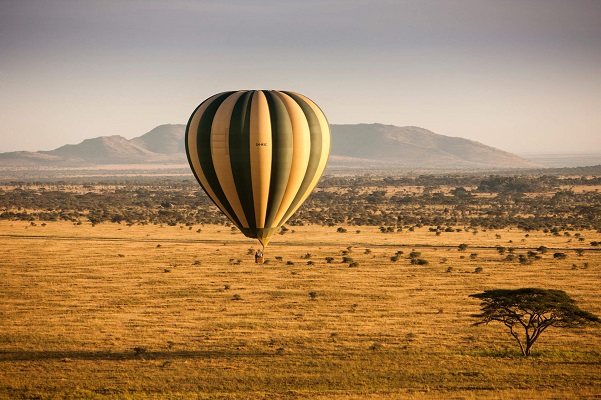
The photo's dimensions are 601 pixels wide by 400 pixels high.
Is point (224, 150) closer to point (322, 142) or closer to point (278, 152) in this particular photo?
point (278, 152)

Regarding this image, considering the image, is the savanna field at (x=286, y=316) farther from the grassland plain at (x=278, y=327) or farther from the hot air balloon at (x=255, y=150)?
the hot air balloon at (x=255, y=150)

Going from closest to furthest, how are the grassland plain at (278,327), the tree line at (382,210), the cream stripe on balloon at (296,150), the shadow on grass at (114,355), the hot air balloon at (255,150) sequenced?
the grassland plain at (278,327), the shadow on grass at (114,355), the hot air balloon at (255,150), the cream stripe on balloon at (296,150), the tree line at (382,210)

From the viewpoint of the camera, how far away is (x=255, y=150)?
34.6m

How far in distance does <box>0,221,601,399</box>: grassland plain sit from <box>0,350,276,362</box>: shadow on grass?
0.28 feet

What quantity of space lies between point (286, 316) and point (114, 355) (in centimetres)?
972

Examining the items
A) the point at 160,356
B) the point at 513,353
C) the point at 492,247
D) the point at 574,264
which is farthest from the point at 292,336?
the point at 492,247

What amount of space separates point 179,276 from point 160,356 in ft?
63.3

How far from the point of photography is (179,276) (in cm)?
4956

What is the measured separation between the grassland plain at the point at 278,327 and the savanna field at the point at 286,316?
110 mm

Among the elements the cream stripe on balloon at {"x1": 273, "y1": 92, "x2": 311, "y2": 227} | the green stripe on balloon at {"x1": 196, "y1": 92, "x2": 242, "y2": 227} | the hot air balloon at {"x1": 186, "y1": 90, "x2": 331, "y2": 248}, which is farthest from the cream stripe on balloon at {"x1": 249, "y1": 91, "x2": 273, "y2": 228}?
the green stripe on balloon at {"x1": 196, "y1": 92, "x2": 242, "y2": 227}

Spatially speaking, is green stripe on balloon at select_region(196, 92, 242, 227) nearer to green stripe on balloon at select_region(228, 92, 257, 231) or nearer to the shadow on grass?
green stripe on balloon at select_region(228, 92, 257, 231)

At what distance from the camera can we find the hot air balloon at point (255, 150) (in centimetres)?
3459

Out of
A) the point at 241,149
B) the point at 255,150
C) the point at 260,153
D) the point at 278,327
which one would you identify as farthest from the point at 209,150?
the point at 278,327

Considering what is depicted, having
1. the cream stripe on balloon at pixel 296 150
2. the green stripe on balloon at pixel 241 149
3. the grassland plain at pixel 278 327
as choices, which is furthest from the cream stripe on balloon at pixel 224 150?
the grassland plain at pixel 278 327
